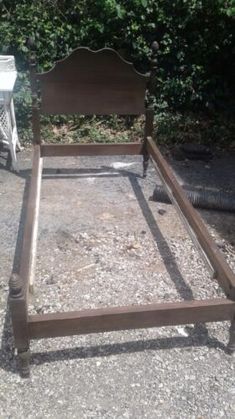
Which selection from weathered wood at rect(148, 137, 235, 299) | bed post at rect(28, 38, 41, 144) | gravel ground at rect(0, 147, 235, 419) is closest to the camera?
gravel ground at rect(0, 147, 235, 419)

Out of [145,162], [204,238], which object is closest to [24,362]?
[204,238]

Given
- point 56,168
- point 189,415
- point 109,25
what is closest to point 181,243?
point 189,415

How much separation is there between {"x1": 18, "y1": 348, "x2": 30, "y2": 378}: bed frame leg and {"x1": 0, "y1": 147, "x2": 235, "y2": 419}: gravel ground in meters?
0.05

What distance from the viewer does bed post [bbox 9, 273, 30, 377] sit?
199cm

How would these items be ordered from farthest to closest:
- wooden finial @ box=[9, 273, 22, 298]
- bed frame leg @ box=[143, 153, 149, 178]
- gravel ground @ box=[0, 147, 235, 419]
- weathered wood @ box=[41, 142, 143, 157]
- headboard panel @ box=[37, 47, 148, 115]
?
1. bed frame leg @ box=[143, 153, 149, 178]
2. weathered wood @ box=[41, 142, 143, 157]
3. headboard panel @ box=[37, 47, 148, 115]
4. gravel ground @ box=[0, 147, 235, 419]
5. wooden finial @ box=[9, 273, 22, 298]

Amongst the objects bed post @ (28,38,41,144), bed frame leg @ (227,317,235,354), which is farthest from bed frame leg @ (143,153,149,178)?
bed frame leg @ (227,317,235,354)

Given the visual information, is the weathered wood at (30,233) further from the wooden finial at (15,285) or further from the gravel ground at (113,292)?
the gravel ground at (113,292)

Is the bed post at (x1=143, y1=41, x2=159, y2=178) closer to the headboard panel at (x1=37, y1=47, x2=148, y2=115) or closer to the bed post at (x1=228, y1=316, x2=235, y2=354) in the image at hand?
the headboard panel at (x1=37, y1=47, x2=148, y2=115)

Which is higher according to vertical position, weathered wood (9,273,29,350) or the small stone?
weathered wood (9,273,29,350)

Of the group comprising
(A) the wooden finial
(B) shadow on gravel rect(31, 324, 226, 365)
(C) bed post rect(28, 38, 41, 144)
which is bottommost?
(B) shadow on gravel rect(31, 324, 226, 365)

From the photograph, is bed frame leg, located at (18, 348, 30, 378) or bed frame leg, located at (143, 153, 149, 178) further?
bed frame leg, located at (143, 153, 149, 178)

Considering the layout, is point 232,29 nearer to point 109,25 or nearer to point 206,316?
point 109,25

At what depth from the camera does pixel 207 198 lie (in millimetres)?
3945

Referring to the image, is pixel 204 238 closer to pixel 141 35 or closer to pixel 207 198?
pixel 207 198
